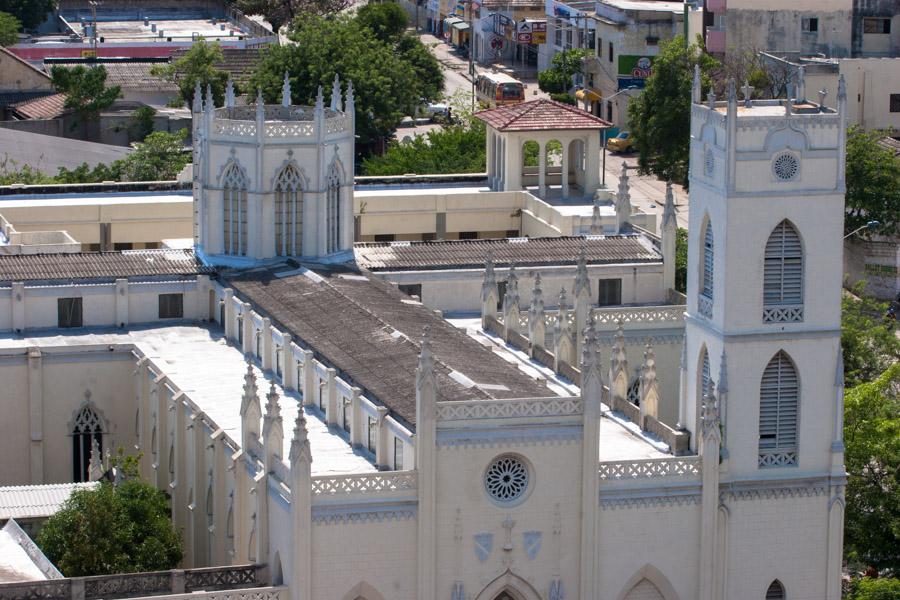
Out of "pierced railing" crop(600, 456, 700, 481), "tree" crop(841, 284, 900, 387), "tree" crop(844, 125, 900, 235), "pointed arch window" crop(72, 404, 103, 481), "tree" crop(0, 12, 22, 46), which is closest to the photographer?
"pierced railing" crop(600, 456, 700, 481)

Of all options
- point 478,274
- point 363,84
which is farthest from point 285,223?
point 363,84

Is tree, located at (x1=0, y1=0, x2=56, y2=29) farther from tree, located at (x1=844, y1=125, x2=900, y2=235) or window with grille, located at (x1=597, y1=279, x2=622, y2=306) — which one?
window with grille, located at (x1=597, y1=279, x2=622, y2=306)

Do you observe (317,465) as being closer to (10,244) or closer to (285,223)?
(285,223)

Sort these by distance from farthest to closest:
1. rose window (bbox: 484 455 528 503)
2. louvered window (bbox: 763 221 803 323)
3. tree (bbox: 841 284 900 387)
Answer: tree (bbox: 841 284 900 387), louvered window (bbox: 763 221 803 323), rose window (bbox: 484 455 528 503)

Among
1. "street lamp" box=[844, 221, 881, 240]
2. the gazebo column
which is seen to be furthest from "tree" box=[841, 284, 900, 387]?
the gazebo column

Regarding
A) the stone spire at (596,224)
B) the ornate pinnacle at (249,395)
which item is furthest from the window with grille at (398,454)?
the stone spire at (596,224)

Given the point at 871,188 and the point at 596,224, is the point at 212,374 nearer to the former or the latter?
the point at 596,224

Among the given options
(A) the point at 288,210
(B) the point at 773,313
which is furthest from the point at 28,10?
(B) the point at 773,313
